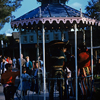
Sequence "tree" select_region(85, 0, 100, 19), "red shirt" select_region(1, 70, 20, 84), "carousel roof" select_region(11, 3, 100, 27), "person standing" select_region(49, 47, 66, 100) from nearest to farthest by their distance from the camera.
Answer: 1. "carousel roof" select_region(11, 3, 100, 27)
2. "red shirt" select_region(1, 70, 20, 84)
3. "person standing" select_region(49, 47, 66, 100)
4. "tree" select_region(85, 0, 100, 19)

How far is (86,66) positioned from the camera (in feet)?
30.7

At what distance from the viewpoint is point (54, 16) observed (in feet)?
28.1

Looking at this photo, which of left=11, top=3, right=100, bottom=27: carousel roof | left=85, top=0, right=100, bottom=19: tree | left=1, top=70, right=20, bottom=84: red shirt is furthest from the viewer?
left=85, top=0, right=100, bottom=19: tree

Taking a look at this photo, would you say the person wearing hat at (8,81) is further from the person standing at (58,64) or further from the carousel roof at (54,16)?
the carousel roof at (54,16)

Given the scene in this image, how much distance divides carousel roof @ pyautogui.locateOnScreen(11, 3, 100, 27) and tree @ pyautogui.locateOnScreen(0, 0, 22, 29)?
76.4 feet

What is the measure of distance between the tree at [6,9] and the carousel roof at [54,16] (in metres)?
23.3

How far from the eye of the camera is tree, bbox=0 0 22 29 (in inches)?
1268

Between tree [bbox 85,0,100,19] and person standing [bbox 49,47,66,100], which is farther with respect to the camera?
tree [bbox 85,0,100,19]

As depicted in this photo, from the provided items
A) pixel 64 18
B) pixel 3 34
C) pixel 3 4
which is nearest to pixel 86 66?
pixel 64 18

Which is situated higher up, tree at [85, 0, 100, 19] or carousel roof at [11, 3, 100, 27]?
tree at [85, 0, 100, 19]

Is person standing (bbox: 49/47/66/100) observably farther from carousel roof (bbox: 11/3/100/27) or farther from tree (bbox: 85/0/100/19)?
tree (bbox: 85/0/100/19)

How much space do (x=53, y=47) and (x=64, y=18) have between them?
1.20 meters

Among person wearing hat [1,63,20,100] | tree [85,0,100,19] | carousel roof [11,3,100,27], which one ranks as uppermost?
tree [85,0,100,19]

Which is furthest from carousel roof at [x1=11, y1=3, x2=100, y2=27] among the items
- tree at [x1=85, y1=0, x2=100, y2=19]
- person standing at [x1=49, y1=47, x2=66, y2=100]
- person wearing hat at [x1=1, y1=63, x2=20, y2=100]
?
tree at [x1=85, y1=0, x2=100, y2=19]
